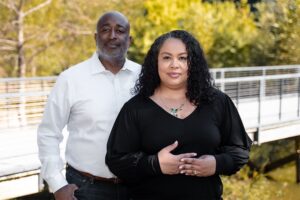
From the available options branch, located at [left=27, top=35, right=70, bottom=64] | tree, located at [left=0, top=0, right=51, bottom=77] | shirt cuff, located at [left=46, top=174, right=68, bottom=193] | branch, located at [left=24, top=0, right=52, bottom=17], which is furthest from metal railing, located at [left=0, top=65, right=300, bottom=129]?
shirt cuff, located at [left=46, top=174, right=68, bottom=193]

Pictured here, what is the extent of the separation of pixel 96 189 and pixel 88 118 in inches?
15.3

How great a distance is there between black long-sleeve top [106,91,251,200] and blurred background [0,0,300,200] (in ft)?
26.9

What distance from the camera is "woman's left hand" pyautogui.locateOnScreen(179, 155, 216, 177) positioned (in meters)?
2.37

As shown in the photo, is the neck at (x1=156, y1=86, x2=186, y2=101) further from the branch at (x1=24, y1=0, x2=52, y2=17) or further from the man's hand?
the branch at (x1=24, y1=0, x2=52, y2=17)

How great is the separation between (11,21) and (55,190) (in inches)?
603

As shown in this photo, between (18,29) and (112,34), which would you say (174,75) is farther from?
(18,29)

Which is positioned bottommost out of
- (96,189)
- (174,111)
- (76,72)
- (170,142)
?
(96,189)

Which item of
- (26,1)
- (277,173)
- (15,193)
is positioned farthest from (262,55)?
(15,193)

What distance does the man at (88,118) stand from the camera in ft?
8.88

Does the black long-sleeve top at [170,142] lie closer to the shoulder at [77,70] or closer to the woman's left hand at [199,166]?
the woman's left hand at [199,166]

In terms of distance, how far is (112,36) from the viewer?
2854 mm

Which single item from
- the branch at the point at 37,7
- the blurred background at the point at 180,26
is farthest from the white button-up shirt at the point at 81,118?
the branch at the point at 37,7

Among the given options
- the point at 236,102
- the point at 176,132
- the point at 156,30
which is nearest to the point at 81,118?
the point at 176,132

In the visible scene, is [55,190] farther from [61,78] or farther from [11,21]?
[11,21]
